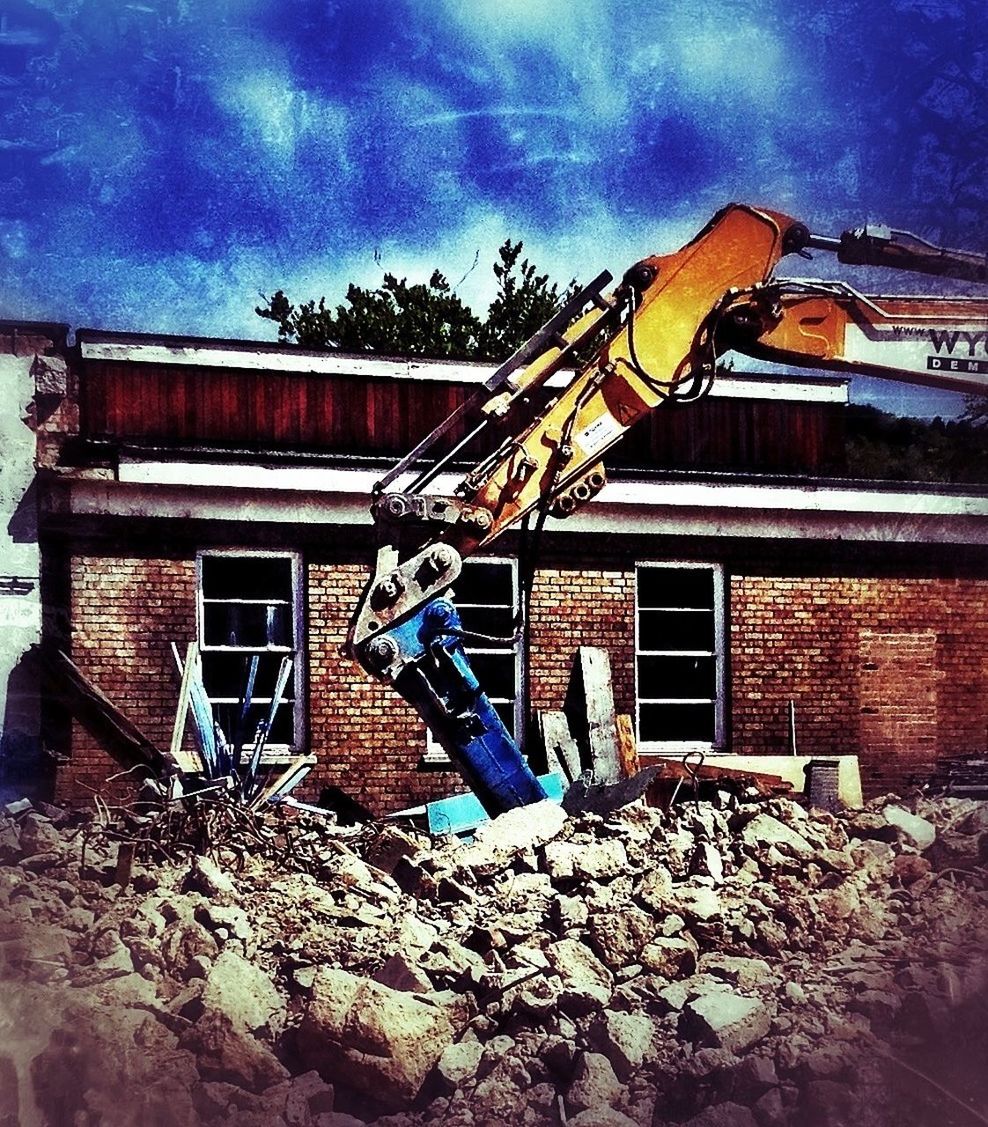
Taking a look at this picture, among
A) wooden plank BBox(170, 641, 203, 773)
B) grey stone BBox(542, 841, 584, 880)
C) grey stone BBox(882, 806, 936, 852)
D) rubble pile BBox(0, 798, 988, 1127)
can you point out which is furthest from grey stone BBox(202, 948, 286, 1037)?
grey stone BBox(882, 806, 936, 852)

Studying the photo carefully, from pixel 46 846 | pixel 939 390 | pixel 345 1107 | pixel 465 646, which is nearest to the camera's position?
pixel 345 1107

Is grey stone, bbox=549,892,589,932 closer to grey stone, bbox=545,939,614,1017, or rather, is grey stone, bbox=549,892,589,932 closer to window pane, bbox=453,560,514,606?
grey stone, bbox=545,939,614,1017

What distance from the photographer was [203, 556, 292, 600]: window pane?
18.0 feet

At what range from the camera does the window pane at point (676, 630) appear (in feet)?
19.2

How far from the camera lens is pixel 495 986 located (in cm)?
504

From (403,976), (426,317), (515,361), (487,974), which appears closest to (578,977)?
(487,974)

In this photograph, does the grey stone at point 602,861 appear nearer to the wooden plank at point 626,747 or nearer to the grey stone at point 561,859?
the grey stone at point 561,859

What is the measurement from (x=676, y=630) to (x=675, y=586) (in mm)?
210

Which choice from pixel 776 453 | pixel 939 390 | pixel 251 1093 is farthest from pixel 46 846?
pixel 939 390

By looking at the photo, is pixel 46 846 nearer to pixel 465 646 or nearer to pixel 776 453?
pixel 465 646

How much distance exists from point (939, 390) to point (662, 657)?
1835 millimetres

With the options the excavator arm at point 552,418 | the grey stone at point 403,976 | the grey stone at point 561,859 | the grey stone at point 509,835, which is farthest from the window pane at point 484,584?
the grey stone at point 403,976

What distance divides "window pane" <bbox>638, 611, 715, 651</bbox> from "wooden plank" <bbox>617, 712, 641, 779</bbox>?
371 mm

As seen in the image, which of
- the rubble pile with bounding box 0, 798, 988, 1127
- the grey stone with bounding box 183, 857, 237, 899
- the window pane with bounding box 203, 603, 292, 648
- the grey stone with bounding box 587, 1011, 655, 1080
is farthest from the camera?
the window pane with bounding box 203, 603, 292, 648
